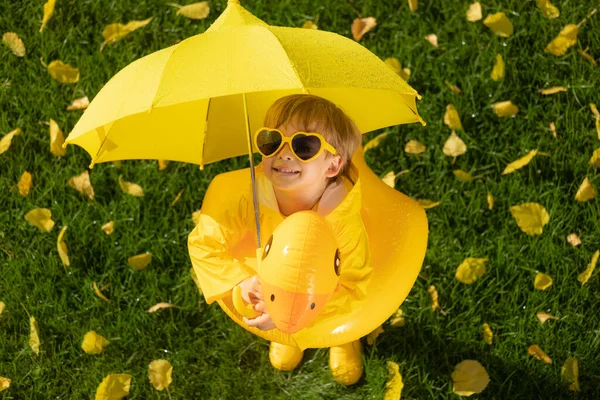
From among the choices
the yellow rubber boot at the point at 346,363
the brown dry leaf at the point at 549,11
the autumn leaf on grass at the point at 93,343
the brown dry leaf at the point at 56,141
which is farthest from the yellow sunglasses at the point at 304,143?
the brown dry leaf at the point at 549,11

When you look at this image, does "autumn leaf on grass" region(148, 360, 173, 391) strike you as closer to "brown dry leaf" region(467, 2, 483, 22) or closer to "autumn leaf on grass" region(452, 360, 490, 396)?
"autumn leaf on grass" region(452, 360, 490, 396)

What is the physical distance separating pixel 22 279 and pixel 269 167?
157cm

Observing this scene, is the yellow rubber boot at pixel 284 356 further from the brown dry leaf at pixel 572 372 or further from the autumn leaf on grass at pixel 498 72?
the autumn leaf on grass at pixel 498 72

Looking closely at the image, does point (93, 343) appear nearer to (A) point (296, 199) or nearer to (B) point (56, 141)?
(B) point (56, 141)

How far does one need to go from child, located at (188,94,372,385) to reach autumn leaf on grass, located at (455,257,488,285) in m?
0.88

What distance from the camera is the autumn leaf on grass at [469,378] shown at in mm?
3191

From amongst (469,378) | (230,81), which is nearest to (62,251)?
(230,81)

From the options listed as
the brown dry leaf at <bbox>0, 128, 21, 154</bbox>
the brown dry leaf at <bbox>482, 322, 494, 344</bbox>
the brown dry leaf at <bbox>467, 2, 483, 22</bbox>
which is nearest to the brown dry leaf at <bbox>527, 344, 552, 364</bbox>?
the brown dry leaf at <bbox>482, 322, 494, 344</bbox>

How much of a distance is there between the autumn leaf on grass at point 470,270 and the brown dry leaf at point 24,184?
201 centimetres

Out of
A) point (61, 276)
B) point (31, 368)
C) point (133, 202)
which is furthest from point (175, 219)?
point (31, 368)

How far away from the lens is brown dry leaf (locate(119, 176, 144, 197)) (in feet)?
12.3

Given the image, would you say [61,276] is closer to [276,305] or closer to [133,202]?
[133,202]

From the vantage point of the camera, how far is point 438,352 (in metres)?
3.31

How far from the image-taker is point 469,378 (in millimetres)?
3217
